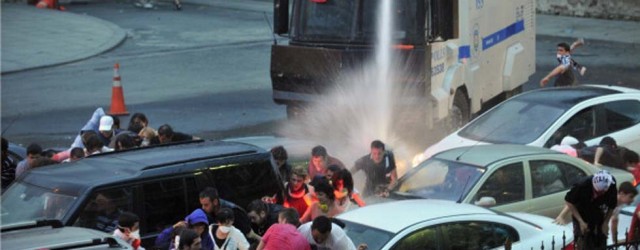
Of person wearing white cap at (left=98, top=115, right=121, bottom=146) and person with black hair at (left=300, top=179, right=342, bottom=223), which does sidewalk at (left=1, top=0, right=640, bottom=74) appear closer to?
person wearing white cap at (left=98, top=115, right=121, bottom=146)

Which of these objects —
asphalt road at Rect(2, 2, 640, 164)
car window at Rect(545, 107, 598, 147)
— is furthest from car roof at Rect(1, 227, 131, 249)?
asphalt road at Rect(2, 2, 640, 164)

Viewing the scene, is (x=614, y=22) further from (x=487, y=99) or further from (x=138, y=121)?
(x=138, y=121)

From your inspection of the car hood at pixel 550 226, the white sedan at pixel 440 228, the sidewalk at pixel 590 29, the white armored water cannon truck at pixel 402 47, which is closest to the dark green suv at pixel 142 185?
the white sedan at pixel 440 228

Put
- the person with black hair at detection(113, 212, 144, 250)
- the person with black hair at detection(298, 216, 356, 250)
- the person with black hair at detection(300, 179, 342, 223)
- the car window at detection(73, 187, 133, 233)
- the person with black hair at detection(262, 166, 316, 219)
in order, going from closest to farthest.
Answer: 1. the person with black hair at detection(298, 216, 356, 250)
2. the person with black hair at detection(113, 212, 144, 250)
3. the car window at detection(73, 187, 133, 233)
4. the person with black hair at detection(300, 179, 342, 223)
5. the person with black hair at detection(262, 166, 316, 219)

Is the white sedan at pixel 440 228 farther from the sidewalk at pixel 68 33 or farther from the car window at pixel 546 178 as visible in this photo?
the sidewalk at pixel 68 33

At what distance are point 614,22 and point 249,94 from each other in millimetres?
12734

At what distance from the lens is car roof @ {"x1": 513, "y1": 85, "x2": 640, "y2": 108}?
15164 millimetres

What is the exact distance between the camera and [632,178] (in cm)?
1316

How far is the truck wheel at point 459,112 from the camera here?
58.2ft

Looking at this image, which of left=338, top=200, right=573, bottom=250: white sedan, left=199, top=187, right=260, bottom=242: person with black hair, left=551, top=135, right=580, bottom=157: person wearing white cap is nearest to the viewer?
left=338, top=200, right=573, bottom=250: white sedan

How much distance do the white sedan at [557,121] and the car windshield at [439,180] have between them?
210 centimetres

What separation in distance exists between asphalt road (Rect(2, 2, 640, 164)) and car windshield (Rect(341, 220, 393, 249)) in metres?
7.09

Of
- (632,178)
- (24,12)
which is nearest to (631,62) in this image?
(632,178)

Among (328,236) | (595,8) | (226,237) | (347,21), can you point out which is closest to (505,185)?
(328,236)
